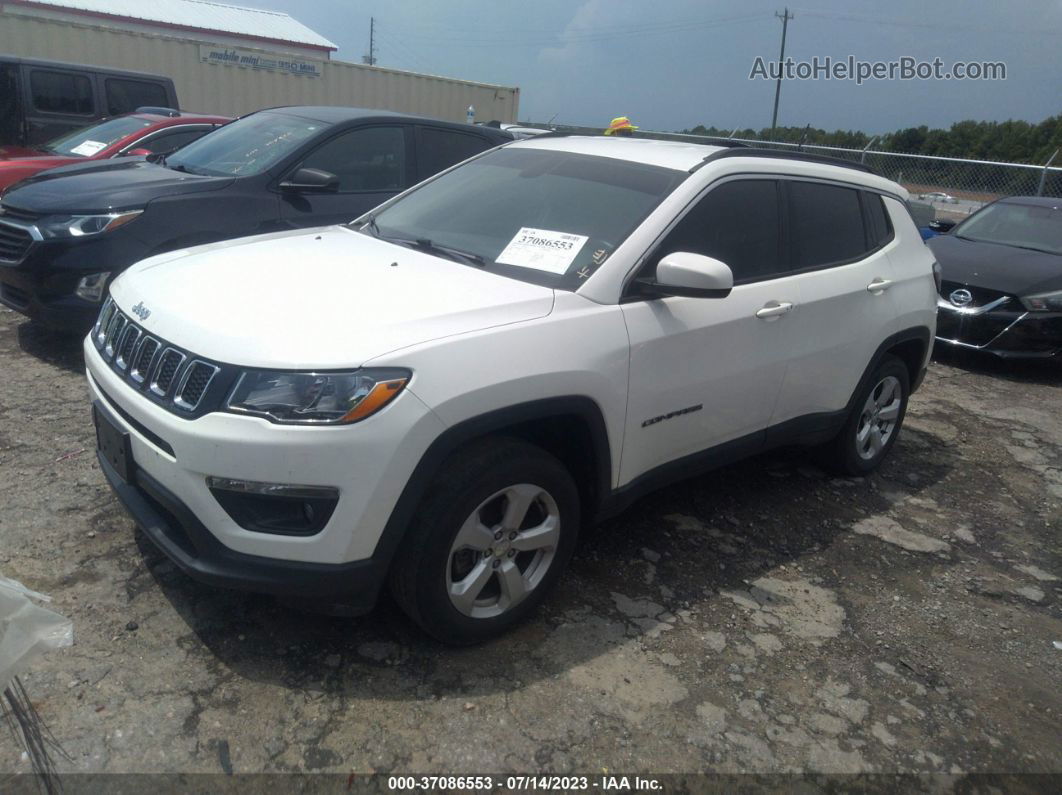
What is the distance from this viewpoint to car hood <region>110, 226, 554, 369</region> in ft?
8.47

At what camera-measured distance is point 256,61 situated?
18281 mm

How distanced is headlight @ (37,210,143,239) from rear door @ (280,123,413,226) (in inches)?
39.5

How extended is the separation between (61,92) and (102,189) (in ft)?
19.2

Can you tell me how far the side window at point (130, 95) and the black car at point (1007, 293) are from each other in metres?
9.11

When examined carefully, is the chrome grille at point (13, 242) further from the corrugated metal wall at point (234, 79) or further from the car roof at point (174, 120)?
the corrugated metal wall at point (234, 79)

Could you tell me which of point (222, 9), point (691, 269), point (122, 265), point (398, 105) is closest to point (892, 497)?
point (691, 269)

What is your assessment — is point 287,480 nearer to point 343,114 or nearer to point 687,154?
point 687,154

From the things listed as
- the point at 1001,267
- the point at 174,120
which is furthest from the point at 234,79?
the point at 1001,267

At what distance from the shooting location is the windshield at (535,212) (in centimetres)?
331

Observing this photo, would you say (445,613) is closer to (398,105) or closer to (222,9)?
(398,105)

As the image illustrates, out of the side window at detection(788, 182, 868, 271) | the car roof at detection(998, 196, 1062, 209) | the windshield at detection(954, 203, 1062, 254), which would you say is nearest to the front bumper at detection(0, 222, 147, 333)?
the side window at detection(788, 182, 868, 271)

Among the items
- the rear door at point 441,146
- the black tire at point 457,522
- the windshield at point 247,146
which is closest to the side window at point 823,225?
the black tire at point 457,522

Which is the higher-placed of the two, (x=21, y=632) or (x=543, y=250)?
(x=543, y=250)

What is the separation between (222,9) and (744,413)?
127 feet
